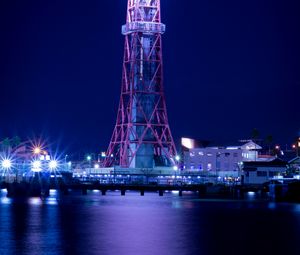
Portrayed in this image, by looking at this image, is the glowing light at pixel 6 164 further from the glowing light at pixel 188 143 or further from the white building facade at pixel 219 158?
the glowing light at pixel 188 143

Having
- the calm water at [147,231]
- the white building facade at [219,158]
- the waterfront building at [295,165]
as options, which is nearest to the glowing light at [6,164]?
the white building facade at [219,158]

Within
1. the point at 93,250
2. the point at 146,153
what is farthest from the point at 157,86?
the point at 93,250

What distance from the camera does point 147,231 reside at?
36781 mm

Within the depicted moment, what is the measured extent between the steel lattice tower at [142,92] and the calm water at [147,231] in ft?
158

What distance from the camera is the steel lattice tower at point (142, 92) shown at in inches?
3967

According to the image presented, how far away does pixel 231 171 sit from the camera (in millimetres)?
104062

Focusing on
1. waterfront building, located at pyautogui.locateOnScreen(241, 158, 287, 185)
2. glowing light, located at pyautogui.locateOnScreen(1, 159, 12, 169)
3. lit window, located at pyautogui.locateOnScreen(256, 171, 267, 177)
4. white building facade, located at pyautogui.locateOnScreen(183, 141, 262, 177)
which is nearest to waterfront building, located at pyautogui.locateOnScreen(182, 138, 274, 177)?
white building facade, located at pyautogui.locateOnScreen(183, 141, 262, 177)

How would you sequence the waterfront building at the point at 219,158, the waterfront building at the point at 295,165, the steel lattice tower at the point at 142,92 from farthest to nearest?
the waterfront building at the point at 219,158, the steel lattice tower at the point at 142,92, the waterfront building at the point at 295,165

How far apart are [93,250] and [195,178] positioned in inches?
2679

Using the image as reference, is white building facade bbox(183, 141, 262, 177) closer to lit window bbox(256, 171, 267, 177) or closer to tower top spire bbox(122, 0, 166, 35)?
lit window bbox(256, 171, 267, 177)

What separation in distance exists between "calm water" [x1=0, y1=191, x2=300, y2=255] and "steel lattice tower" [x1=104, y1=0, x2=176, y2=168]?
158ft

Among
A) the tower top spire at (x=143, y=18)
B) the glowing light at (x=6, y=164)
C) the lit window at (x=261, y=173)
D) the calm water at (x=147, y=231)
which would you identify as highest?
the tower top spire at (x=143, y=18)

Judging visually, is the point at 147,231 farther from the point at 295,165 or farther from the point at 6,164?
the point at 6,164

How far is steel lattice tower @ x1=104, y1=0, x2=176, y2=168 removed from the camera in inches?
3967
